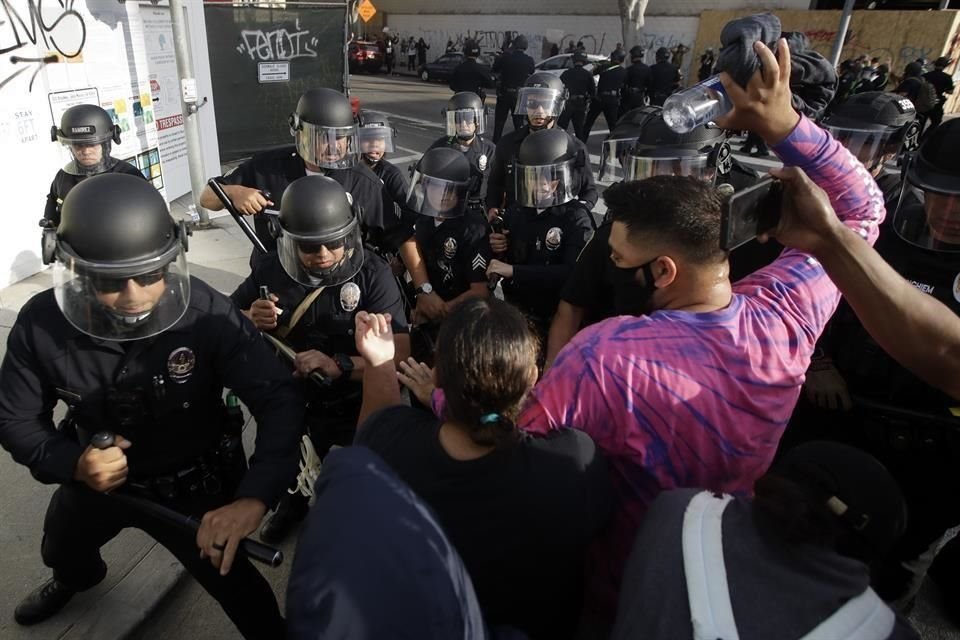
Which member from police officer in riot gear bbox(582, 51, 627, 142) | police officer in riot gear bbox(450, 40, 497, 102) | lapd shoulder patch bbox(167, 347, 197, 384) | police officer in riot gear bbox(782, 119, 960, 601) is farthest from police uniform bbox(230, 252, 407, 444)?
police officer in riot gear bbox(582, 51, 627, 142)

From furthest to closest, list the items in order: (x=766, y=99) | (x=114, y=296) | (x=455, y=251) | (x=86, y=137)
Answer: (x=86, y=137) → (x=455, y=251) → (x=114, y=296) → (x=766, y=99)

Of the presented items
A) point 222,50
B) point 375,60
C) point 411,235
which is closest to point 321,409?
point 411,235

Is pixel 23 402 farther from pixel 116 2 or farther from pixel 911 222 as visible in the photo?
pixel 116 2

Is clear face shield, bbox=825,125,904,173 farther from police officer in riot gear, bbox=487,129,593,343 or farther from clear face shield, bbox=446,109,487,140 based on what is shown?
clear face shield, bbox=446,109,487,140

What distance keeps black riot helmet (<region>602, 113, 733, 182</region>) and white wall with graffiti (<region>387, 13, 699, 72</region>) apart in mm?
24335

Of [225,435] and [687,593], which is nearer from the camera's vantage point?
[687,593]

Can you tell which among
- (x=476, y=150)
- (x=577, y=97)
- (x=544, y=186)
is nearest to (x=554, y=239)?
(x=544, y=186)

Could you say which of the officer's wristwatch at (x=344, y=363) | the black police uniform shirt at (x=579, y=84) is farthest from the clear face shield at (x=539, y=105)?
the black police uniform shirt at (x=579, y=84)

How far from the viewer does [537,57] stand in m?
28.4

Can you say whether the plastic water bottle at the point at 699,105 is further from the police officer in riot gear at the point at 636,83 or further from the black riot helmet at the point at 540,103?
the police officer in riot gear at the point at 636,83

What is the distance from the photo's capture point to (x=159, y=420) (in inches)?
78.7

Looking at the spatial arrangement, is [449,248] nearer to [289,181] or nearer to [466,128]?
[289,181]

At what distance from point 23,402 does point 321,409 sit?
1142 millimetres

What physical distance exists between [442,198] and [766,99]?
94.2 inches
